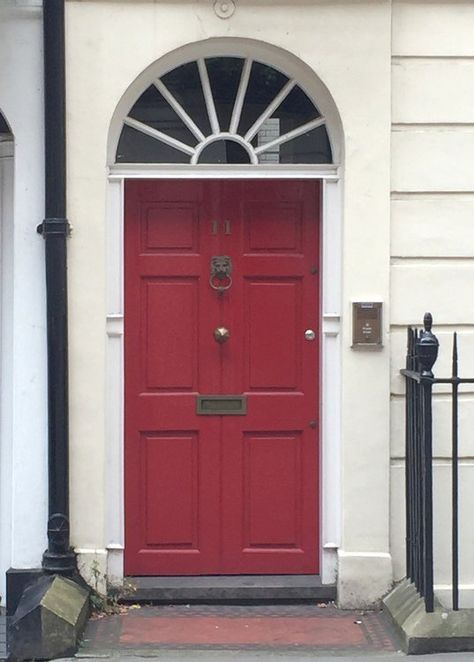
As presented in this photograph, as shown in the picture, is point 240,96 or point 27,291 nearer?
point 27,291

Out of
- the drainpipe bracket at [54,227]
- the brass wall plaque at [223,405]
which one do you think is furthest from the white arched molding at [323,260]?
the brass wall plaque at [223,405]

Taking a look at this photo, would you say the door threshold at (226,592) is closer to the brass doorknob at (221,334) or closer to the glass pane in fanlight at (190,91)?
the brass doorknob at (221,334)

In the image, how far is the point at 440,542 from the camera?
22.7ft

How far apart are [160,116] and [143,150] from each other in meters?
0.23

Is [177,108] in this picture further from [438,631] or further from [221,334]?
[438,631]

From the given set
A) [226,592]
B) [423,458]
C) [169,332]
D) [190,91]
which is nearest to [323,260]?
[169,332]

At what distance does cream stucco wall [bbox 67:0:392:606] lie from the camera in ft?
22.2

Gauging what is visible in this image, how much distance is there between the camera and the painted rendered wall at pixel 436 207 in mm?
6887

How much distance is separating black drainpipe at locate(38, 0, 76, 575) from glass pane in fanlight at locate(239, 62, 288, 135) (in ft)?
3.64

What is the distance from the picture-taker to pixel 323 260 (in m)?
7.06

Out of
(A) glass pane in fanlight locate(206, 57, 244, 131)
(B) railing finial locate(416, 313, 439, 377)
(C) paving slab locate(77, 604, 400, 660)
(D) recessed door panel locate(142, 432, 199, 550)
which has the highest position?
(A) glass pane in fanlight locate(206, 57, 244, 131)

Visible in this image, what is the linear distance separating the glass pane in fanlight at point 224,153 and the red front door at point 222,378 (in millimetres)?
149

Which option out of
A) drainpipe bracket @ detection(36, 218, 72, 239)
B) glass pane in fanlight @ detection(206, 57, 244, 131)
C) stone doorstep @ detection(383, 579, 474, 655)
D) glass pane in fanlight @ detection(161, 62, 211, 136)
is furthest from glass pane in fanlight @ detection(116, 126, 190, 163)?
stone doorstep @ detection(383, 579, 474, 655)

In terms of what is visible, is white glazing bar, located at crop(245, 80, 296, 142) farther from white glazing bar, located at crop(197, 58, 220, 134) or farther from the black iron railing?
the black iron railing
